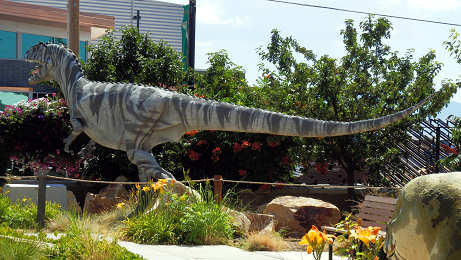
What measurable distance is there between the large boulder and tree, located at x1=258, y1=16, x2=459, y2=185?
9.75m

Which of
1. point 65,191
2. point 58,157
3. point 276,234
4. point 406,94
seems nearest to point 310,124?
point 276,234

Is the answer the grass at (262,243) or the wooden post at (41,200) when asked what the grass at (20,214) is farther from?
the grass at (262,243)

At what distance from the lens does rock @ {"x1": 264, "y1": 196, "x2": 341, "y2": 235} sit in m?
10.6

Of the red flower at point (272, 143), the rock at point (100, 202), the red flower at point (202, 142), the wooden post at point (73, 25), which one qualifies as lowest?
the rock at point (100, 202)

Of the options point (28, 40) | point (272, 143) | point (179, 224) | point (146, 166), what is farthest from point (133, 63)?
point (28, 40)

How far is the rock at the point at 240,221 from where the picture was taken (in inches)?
380

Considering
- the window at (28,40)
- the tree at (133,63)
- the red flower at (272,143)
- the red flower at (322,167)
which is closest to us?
the red flower at (272,143)

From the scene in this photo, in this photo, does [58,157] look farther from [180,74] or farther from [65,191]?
[180,74]

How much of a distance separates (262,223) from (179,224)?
1.52 metres

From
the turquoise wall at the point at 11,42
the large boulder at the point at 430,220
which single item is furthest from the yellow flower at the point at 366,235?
the turquoise wall at the point at 11,42

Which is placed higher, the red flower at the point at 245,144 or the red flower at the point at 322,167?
the red flower at the point at 245,144

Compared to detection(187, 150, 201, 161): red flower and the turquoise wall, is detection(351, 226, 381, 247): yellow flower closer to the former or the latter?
detection(187, 150, 201, 161): red flower

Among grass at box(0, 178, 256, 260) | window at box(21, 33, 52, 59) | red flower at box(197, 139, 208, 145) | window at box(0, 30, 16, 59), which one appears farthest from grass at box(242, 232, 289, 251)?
window at box(0, 30, 16, 59)

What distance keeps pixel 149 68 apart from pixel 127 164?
2474 mm
